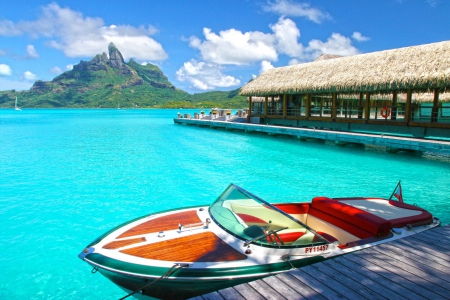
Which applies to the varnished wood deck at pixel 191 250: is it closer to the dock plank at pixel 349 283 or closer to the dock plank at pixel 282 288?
the dock plank at pixel 282 288

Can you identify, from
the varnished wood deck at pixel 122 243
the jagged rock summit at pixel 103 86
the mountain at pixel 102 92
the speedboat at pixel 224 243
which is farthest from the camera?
the jagged rock summit at pixel 103 86

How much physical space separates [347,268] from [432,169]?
10.9 meters

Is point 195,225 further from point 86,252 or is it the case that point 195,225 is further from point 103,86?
point 103,86

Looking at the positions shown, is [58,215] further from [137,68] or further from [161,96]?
[137,68]

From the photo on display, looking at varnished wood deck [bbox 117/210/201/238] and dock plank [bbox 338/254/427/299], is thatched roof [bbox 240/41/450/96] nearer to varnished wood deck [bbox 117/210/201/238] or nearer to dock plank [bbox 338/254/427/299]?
dock plank [bbox 338/254/427/299]

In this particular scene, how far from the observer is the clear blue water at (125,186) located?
4.99 metres

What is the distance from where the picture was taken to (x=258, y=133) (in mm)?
23406

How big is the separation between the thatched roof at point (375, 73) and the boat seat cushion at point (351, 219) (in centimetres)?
1247

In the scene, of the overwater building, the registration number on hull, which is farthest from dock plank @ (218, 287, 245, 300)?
the overwater building

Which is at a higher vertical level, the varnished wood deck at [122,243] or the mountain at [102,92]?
the mountain at [102,92]

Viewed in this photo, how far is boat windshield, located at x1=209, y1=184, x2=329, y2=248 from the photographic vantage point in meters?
3.34

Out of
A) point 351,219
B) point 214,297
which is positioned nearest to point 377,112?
point 351,219

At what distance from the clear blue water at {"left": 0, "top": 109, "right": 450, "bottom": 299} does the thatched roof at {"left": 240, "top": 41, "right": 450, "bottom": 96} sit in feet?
11.3

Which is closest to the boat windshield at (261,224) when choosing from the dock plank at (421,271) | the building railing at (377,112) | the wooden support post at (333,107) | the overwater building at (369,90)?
the dock plank at (421,271)
